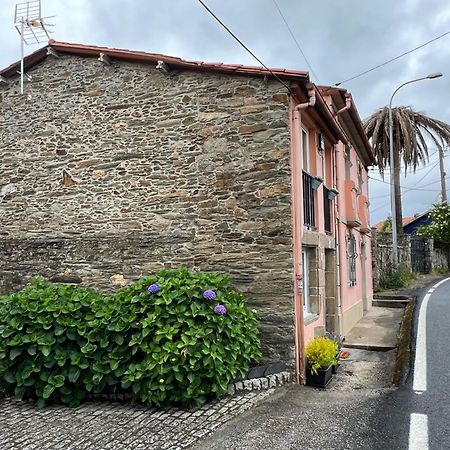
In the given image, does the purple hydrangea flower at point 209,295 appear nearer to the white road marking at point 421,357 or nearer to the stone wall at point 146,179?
the stone wall at point 146,179

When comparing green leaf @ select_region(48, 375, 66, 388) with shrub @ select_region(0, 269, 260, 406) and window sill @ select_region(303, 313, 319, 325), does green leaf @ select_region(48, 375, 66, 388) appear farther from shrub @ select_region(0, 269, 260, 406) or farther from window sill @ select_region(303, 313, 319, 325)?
window sill @ select_region(303, 313, 319, 325)

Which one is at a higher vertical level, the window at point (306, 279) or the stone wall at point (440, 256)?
→ the stone wall at point (440, 256)

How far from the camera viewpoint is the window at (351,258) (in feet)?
41.4

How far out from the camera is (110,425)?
531 centimetres

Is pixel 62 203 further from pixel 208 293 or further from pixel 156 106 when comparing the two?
pixel 208 293

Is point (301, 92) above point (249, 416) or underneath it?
above

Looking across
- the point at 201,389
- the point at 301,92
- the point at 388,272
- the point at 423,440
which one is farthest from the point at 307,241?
the point at 388,272

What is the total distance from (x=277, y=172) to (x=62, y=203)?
13.5ft

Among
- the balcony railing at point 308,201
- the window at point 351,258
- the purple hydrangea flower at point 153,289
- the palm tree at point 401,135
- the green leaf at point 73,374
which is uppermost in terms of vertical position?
the palm tree at point 401,135

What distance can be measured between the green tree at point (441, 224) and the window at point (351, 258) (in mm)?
16948

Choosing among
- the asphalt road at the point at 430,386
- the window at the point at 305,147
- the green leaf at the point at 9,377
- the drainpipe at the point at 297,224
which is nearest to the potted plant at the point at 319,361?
the drainpipe at the point at 297,224

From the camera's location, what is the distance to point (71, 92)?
899cm

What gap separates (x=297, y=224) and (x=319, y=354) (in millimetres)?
2012

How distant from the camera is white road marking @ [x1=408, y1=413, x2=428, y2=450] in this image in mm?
4598
